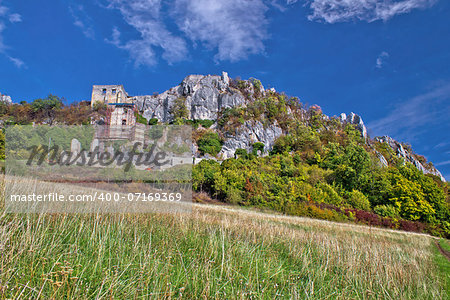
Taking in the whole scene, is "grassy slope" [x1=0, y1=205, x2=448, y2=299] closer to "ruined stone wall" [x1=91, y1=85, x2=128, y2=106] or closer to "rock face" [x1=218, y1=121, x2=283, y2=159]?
"rock face" [x1=218, y1=121, x2=283, y2=159]

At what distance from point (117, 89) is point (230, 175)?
6323cm

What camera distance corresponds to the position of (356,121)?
289 ft

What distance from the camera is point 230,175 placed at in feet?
108

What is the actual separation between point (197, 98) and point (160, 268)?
247 ft

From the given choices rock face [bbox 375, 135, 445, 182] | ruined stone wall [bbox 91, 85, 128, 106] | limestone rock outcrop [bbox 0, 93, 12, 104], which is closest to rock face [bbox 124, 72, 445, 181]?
rock face [bbox 375, 135, 445, 182]

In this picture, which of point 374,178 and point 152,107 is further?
point 152,107

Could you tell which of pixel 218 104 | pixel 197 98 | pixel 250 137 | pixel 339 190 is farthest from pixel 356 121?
pixel 339 190

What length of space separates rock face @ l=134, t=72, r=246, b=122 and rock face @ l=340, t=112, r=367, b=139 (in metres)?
44.1

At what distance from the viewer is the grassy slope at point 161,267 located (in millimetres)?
1908

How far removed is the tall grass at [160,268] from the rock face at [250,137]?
53.7 meters

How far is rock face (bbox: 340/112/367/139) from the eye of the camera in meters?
82.4

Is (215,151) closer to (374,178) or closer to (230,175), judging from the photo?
(230,175)

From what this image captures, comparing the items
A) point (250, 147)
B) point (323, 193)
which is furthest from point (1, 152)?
point (250, 147)

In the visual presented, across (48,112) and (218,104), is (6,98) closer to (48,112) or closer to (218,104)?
(48,112)
